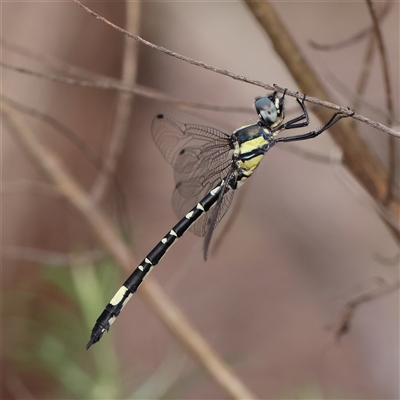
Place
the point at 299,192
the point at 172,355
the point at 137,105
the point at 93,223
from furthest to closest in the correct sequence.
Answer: the point at 137,105, the point at 299,192, the point at 172,355, the point at 93,223

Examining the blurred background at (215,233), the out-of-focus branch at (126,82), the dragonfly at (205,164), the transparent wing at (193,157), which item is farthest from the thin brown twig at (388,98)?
the blurred background at (215,233)

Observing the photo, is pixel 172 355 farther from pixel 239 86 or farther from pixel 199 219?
pixel 239 86

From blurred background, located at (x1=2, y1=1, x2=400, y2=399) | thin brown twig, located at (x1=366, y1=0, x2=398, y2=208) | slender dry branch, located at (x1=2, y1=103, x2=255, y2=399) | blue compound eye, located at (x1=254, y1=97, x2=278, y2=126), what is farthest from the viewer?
blurred background, located at (x1=2, y1=1, x2=400, y2=399)

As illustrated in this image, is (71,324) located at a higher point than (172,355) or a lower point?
higher

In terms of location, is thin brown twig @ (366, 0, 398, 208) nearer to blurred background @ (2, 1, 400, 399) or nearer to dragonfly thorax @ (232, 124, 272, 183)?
dragonfly thorax @ (232, 124, 272, 183)

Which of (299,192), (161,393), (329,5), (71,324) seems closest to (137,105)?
(299,192)

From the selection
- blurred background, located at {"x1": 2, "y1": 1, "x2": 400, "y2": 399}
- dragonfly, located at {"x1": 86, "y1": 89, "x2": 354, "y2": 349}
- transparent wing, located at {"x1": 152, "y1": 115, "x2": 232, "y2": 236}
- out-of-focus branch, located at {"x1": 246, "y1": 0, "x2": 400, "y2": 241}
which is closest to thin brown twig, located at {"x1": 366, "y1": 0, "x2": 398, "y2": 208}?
out-of-focus branch, located at {"x1": 246, "y1": 0, "x2": 400, "y2": 241}

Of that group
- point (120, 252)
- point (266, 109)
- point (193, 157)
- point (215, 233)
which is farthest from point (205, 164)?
point (215, 233)
